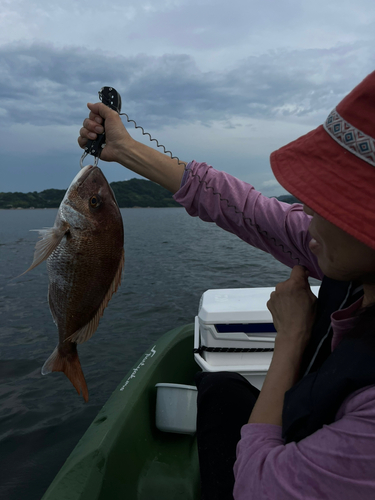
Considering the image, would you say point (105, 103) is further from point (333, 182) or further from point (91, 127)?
point (333, 182)

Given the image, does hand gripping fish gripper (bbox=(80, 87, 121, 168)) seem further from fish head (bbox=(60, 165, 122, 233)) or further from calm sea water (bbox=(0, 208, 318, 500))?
calm sea water (bbox=(0, 208, 318, 500))

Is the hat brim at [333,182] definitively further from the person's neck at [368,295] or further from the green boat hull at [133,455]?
the green boat hull at [133,455]

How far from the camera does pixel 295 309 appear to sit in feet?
5.09

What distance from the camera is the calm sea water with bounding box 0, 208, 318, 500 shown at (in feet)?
13.9

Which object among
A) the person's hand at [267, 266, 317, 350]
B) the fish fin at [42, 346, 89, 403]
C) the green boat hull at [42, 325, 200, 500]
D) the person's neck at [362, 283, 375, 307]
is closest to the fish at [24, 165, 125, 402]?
the fish fin at [42, 346, 89, 403]

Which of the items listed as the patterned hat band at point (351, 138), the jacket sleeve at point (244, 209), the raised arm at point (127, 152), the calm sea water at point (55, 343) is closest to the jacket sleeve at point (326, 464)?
the patterned hat band at point (351, 138)

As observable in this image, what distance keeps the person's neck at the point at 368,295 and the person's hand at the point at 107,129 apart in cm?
130

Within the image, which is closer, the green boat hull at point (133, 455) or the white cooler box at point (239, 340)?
the green boat hull at point (133, 455)

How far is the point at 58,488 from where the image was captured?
192 centimetres

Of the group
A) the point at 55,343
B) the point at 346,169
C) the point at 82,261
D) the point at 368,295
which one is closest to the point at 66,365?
the point at 82,261

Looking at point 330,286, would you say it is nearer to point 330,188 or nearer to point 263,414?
point 263,414

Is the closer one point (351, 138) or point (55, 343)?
point (351, 138)

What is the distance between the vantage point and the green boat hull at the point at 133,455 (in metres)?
2.06

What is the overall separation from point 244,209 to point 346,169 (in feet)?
3.63
